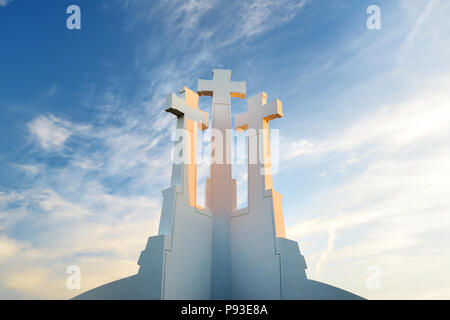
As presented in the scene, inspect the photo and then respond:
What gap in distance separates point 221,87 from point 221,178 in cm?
289

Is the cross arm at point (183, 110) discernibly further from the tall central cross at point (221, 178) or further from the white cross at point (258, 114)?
the white cross at point (258, 114)

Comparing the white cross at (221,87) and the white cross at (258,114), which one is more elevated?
the white cross at (221,87)

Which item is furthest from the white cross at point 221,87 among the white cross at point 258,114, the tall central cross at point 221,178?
the white cross at point 258,114

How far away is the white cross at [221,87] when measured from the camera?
37.1 feet

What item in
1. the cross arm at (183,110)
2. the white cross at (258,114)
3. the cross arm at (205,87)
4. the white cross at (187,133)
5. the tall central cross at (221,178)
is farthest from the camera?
the cross arm at (205,87)

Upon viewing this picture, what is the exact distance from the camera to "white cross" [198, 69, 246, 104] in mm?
11305

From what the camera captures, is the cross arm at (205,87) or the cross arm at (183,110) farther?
the cross arm at (205,87)

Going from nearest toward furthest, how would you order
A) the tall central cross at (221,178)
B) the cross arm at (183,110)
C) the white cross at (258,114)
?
the tall central cross at (221,178)
the cross arm at (183,110)
the white cross at (258,114)

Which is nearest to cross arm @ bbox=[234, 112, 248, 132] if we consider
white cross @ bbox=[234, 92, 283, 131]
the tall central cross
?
white cross @ bbox=[234, 92, 283, 131]

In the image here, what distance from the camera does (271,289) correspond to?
29.0 feet

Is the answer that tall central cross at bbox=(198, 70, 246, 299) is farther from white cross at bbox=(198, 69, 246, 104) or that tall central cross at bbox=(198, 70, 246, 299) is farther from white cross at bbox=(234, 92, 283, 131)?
white cross at bbox=(234, 92, 283, 131)
